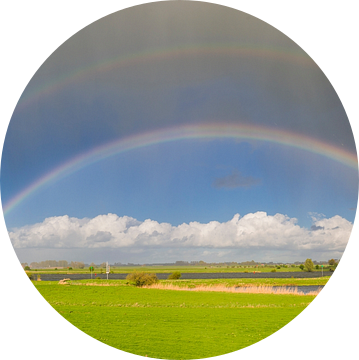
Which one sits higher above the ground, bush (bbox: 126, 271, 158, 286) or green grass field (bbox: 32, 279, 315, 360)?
green grass field (bbox: 32, 279, 315, 360)

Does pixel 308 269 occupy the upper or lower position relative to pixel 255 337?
lower

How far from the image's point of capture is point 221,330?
18234mm

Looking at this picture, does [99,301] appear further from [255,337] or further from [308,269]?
[308,269]

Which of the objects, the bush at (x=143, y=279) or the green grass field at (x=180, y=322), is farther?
the bush at (x=143, y=279)

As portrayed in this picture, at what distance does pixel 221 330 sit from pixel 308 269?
79458mm

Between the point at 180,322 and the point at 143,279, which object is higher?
the point at 180,322

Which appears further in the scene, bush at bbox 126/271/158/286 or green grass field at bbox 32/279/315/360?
bush at bbox 126/271/158/286

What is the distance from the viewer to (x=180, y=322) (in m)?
19.9

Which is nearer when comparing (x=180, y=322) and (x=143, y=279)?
(x=180, y=322)

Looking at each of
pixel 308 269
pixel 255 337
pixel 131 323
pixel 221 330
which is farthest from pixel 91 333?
pixel 308 269

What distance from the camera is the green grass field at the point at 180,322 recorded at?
49.9ft

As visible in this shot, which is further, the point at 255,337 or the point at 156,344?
the point at 255,337

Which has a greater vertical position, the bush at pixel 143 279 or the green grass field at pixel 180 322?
the green grass field at pixel 180 322

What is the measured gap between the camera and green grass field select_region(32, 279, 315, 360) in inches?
599
